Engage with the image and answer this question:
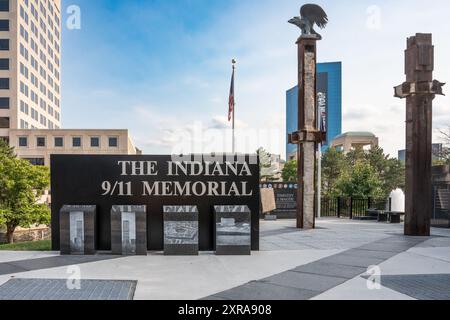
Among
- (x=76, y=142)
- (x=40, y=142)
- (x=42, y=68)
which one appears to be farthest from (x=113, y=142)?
(x=42, y=68)

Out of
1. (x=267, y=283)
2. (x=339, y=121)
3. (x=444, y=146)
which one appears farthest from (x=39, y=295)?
(x=339, y=121)

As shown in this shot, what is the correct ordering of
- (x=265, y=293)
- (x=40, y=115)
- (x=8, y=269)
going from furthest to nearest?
(x=40, y=115) < (x=8, y=269) < (x=265, y=293)

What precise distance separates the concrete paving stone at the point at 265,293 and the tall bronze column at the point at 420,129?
9097 millimetres

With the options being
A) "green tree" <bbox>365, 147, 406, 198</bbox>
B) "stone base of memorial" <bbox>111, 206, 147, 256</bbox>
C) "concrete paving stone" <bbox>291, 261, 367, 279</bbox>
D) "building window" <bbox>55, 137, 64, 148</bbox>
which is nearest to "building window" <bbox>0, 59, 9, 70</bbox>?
"building window" <bbox>55, 137, 64, 148</bbox>

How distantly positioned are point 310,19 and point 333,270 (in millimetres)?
12206

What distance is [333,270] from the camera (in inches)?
293

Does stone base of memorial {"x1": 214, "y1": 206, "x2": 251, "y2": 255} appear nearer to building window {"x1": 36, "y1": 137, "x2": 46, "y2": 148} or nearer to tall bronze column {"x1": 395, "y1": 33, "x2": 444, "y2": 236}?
tall bronze column {"x1": 395, "y1": 33, "x2": 444, "y2": 236}

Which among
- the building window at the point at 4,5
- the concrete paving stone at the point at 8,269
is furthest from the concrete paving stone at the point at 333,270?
the building window at the point at 4,5

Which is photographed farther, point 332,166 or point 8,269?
point 332,166

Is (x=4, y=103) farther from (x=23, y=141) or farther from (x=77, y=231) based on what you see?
(x=77, y=231)

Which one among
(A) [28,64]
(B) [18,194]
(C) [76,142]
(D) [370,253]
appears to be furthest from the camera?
(C) [76,142]

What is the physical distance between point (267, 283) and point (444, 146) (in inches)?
1533

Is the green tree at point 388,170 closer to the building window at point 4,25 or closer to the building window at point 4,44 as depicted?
the building window at point 4,44
